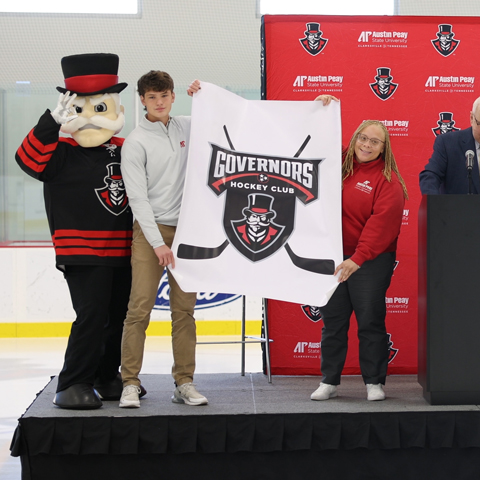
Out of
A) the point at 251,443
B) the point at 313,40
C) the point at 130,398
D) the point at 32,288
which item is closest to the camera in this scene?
the point at 251,443

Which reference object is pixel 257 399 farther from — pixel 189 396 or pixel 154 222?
pixel 154 222

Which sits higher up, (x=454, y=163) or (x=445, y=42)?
(x=445, y=42)

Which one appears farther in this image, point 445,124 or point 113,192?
point 445,124

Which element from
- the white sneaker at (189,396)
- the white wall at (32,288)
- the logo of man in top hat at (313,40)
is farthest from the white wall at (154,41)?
the white sneaker at (189,396)

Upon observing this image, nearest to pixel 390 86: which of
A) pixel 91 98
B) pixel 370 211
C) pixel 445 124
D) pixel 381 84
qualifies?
pixel 381 84

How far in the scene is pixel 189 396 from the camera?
10.2 ft

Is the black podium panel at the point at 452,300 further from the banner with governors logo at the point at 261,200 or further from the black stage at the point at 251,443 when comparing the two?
the banner with governors logo at the point at 261,200

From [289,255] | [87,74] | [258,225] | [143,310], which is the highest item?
[87,74]

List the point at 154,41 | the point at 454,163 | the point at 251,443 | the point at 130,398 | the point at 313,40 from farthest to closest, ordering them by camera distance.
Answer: the point at 154,41, the point at 313,40, the point at 454,163, the point at 130,398, the point at 251,443

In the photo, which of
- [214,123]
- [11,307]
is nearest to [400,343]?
[214,123]

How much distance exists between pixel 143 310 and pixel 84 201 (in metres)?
0.56

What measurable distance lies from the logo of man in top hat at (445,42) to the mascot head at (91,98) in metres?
2.08

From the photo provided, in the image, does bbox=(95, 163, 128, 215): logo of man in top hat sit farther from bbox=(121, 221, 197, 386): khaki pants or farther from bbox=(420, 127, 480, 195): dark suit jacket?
bbox=(420, 127, 480, 195): dark suit jacket

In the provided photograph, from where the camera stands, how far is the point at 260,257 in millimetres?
3186
